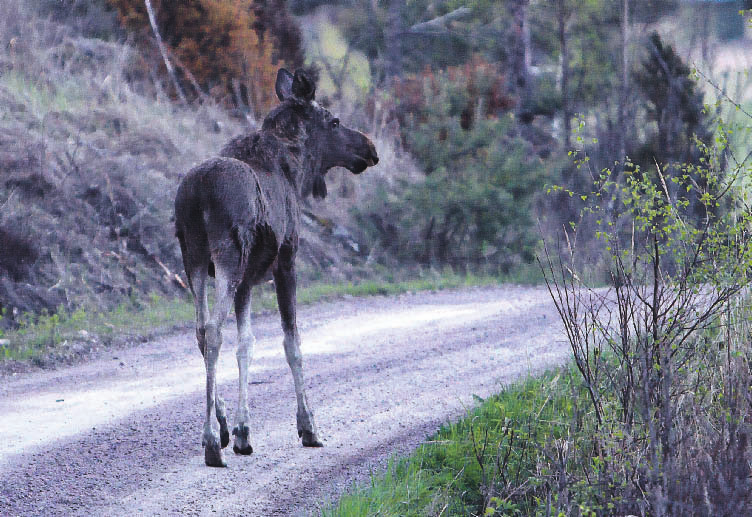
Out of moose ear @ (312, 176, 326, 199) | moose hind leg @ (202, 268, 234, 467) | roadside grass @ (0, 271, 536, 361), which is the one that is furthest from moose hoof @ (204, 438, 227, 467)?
roadside grass @ (0, 271, 536, 361)

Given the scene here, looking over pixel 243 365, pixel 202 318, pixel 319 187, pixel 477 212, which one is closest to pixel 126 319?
pixel 319 187

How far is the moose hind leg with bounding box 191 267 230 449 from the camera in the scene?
6.36 metres

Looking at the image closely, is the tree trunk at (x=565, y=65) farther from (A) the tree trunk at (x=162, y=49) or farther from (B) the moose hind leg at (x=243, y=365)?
(B) the moose hind leg at (x=243, y=365)

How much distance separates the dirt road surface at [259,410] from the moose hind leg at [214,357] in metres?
0.13

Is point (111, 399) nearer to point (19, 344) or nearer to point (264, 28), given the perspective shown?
point (19, 344)

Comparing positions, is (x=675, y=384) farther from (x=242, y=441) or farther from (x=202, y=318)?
(x=202, y=318)

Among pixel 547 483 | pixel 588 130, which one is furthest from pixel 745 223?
pixel 588 130

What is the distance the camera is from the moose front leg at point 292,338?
22.7 feet

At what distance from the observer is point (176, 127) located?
17922mm

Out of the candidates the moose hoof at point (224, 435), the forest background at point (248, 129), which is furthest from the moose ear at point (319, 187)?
the forest background at point (248, 129)

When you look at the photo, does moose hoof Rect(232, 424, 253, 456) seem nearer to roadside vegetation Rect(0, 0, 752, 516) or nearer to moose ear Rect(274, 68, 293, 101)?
roadside vegetation Rect(0, 0, 752, 516)

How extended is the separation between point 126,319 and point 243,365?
576 cm

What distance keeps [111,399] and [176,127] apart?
34.3 feet

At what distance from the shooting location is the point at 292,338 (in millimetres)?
7121
